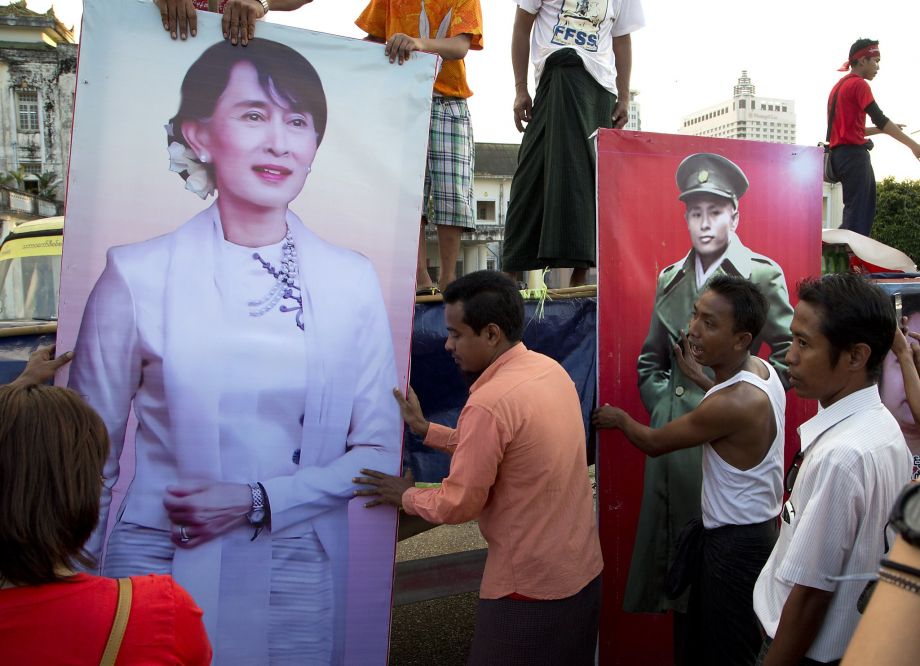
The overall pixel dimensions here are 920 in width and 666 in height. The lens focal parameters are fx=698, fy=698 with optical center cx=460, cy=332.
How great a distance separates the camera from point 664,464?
2.73 m

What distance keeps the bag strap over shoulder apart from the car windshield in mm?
3529

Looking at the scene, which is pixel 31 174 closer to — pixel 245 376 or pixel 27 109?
pixel 27 109

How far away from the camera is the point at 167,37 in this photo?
1963 millimetres

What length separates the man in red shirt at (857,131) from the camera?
4.38m

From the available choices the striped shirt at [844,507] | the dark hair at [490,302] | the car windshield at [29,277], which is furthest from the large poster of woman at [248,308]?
the car windshield at [29,277]

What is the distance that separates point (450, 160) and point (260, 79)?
3.13 feet

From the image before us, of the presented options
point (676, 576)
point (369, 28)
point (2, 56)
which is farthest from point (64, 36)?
point (676, 576)

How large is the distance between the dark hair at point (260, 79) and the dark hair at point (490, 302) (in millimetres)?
657

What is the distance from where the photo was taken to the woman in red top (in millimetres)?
1025

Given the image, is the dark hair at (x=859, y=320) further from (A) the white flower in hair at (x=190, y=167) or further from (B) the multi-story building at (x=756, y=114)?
(B) the multi-story building at (x=756, y=114)

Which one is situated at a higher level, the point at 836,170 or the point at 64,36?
the point at 64,36

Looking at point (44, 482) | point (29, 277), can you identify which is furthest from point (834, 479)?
point (29, 277)

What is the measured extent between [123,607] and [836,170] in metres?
4.89

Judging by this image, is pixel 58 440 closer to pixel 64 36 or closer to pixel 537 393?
pixel 537 393
